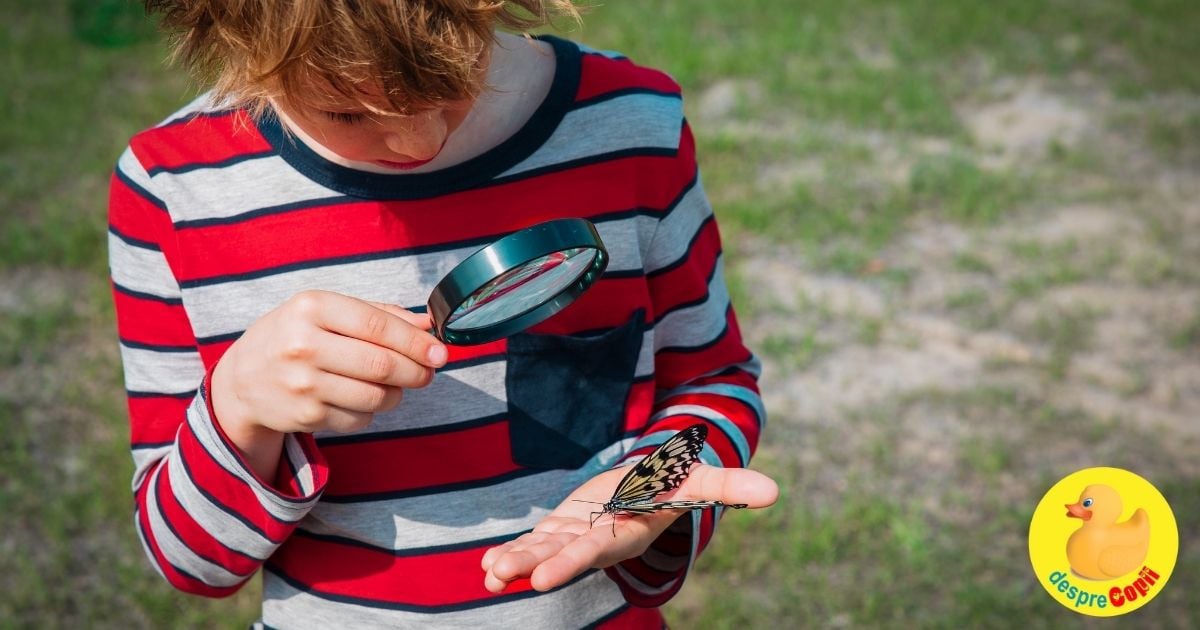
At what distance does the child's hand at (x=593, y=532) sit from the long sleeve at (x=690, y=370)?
0.06 m

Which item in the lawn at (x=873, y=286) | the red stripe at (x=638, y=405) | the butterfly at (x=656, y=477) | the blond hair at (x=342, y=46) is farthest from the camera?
the lawn at (x=873, y=286)

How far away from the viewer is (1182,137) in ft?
17.6

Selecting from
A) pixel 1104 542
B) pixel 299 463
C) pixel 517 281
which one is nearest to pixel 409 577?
pixel 299 463

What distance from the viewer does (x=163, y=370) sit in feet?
4.37

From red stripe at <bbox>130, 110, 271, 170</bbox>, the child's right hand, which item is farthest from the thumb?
red stripe at <bbox>130, 110, 271, 170</bbox>

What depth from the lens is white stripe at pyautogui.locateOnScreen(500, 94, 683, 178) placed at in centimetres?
131

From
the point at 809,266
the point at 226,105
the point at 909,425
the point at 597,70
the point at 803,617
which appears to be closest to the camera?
the point at 226,105

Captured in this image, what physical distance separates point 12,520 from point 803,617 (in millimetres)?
2529

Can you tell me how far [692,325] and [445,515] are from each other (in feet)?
1.37

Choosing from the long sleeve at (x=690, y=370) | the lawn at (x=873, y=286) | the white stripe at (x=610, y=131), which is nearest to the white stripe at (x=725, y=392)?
the long sleeve at (x=690, y=370)

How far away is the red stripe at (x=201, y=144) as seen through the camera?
1291 mm

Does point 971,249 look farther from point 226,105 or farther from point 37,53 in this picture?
point 37,53

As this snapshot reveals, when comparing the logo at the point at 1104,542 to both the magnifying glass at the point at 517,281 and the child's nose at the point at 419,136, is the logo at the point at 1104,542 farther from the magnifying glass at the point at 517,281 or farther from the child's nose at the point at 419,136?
the child's nose at the point at 419,136

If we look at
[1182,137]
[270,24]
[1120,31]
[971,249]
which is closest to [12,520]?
[270,24]
